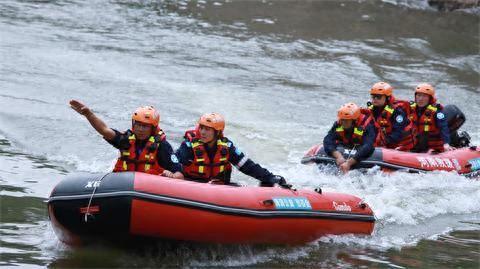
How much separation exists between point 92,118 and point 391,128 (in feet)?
15.6

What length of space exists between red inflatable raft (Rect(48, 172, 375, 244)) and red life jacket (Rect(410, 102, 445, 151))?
4219 mm

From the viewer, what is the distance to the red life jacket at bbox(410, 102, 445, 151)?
33.0 feet

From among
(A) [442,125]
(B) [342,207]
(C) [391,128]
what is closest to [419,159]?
(C) [391,128]

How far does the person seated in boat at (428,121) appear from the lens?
10.0 m

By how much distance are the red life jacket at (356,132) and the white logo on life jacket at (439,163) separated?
0.80 metres

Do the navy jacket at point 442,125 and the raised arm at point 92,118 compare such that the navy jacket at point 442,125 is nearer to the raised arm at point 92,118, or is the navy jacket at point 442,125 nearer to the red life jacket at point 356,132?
the red life jacket at point 356,132

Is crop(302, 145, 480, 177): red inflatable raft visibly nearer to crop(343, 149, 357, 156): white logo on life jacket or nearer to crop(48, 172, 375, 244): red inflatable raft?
crop(343, 149, 357, 156): white logo on life jacket

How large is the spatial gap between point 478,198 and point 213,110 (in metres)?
4.79

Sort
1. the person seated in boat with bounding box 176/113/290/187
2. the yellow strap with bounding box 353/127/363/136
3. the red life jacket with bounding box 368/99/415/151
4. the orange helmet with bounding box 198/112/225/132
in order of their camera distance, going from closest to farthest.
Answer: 1. the orange helmet with bounding box 198/112/225/132
2. the person seated in boat with bounding box 176/113/290/187
3. the yellow strap with bounding box 353/127/363/136
4. the red life jacket with bounding box 368/99/415/151

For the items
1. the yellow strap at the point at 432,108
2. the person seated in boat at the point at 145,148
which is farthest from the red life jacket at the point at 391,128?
the person seated in boat at the point at 145,148

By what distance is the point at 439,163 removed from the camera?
9.59 metres

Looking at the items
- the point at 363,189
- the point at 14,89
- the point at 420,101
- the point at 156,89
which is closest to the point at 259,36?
the point at 156,89

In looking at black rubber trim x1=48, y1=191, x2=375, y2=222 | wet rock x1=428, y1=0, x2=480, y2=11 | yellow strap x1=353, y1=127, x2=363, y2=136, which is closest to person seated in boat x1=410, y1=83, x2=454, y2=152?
yellow strap x1=353, y1=127, x2=363, y2=136

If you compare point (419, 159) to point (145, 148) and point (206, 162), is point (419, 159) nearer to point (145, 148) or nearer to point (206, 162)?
point (206, 162)
